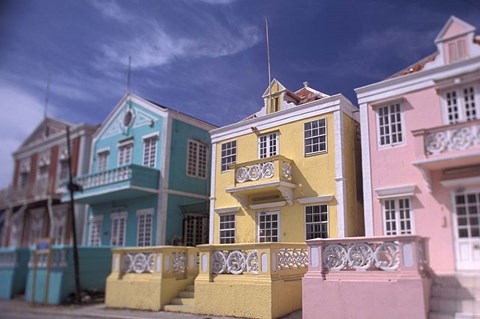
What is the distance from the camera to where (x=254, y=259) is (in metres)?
12.3

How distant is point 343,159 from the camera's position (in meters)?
14.4

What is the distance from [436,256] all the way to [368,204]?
7.75 feet

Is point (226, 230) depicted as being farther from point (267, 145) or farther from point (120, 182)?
point (120, 182)

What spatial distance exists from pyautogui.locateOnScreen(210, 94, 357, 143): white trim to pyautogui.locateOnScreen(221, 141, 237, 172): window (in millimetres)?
290

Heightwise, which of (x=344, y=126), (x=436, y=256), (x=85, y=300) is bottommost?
(x=85, y=300)

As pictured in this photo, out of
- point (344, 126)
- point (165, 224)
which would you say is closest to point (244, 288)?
point (344, 126)

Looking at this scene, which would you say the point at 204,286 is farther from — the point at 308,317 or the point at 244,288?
the point at 308,317

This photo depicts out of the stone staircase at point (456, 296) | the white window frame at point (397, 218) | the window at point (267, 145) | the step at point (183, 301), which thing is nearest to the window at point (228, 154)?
the window at point (267, 145)

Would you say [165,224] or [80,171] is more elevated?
[80,171]

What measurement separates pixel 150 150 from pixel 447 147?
512 inches

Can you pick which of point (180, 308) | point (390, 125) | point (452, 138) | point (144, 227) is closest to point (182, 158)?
point (144, 227)

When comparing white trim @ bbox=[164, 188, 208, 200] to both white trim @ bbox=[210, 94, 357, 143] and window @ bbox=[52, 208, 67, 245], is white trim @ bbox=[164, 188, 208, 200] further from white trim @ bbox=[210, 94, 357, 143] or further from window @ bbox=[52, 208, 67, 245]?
window @ bbox=[52, 208, 67, 245]

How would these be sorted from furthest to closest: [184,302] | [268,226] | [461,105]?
[268,226], [184,302], [461,105]

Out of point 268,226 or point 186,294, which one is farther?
point 268,226
